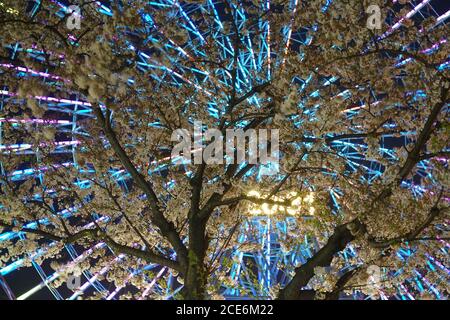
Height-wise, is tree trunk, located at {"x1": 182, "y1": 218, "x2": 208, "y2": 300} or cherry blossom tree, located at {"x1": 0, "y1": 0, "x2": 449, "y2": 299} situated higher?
cherry blossom tree, located at {"x1": 0, "y1": 0, "x2": 449, "y2": 299}

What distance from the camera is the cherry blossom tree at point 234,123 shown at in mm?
5238

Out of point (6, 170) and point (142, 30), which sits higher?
point (142, 30)

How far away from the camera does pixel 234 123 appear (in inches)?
245

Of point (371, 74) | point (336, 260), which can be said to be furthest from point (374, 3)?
point (336, 260)

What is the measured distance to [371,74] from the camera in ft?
21.1

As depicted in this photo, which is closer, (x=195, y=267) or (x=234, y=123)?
(x=195, y=267)

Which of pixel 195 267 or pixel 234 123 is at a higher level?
pixel 234 123

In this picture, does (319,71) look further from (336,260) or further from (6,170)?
(6,170)

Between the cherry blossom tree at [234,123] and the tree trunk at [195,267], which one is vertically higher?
the cherry blossom tree at [234,123]

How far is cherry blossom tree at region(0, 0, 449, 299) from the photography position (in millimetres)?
5238

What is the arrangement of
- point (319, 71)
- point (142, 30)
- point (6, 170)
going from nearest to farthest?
1. point (142, 30)
2. point (319, 71)
3. point (6, 170)

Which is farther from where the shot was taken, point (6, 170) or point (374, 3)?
point (6, 170)
